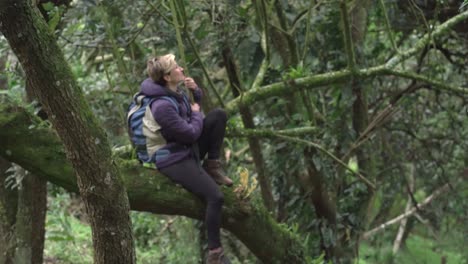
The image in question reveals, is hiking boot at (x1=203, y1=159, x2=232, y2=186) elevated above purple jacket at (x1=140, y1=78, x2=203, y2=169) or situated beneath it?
situated beneath

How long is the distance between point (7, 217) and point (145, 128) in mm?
1929

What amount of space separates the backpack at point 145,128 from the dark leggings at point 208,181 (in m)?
0.16

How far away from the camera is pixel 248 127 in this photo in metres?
6.52

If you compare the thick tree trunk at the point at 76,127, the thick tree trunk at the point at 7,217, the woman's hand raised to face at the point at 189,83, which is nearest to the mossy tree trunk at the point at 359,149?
the woman's hand raised to face at the point at 189,83

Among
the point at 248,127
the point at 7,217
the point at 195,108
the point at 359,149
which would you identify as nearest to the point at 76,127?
the point at 195,108

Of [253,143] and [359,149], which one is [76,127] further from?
[359,149]

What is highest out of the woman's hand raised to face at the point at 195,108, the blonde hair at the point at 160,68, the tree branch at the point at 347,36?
the tree branch at the point at 347,36

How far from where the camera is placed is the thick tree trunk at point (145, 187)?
3.90 meters

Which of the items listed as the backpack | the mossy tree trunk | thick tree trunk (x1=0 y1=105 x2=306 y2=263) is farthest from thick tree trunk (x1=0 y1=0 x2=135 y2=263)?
the mossy tree trunk

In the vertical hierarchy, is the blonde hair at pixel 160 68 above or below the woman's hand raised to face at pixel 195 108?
above

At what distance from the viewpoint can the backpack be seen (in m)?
4.19

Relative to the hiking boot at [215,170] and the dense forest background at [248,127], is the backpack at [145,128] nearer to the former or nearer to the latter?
the dense forest background at [248,127]

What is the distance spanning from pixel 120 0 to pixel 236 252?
3.25 m

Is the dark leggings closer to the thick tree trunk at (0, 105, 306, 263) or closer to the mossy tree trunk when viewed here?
the thick tree trunk at (0, 105, 306, 263)
